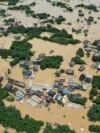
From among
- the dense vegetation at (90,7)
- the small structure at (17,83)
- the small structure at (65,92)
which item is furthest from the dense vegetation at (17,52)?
the dense vegetation at (90,7)

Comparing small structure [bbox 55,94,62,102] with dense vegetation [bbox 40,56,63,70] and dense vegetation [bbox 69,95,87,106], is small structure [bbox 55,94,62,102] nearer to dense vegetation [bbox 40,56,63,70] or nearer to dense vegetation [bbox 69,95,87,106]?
dense vegetation [bbox 69,95,87,106]

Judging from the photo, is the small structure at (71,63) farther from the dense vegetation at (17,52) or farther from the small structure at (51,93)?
the small structure at (51,93)

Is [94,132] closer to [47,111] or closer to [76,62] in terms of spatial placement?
[47,111]

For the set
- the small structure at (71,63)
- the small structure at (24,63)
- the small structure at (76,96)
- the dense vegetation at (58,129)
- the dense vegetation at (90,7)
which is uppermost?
the small structure at (76,96)

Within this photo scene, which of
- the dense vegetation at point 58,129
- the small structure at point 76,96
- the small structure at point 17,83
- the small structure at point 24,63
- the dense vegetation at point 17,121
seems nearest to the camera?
the dense vegetation at point 58,129

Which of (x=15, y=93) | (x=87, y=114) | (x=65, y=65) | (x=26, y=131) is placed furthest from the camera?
(x=65, y=65)

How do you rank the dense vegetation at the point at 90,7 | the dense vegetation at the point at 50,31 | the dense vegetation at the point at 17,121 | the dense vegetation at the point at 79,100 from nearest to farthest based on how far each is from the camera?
the dense vegetation at the point at 17,121 < the dense vegetation at the point at 79,100 < the dense vegetation at the point at 50,31 < the dense vegetation at the point at 90,7

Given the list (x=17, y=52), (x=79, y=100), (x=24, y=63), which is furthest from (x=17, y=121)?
(x=17, y=52)

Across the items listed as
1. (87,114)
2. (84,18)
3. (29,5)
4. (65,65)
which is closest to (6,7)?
(29,5)

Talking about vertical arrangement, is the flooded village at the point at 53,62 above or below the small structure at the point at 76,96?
below
